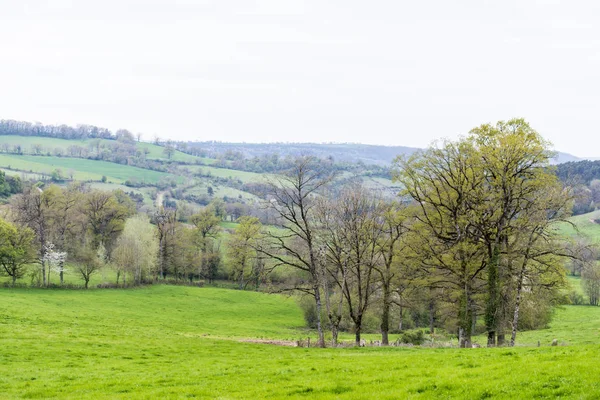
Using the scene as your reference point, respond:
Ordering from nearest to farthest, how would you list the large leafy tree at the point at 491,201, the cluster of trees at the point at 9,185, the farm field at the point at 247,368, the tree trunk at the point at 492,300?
the farm field at the point at 247,368 < the large leafy tree at the point at 491,201 < the tree trunk at the point at 492,300 < the cluster of trees at the point at 9,185

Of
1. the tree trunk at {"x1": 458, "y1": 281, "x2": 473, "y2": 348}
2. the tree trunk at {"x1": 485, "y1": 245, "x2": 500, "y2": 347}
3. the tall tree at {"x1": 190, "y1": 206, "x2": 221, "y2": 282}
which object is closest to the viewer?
the tree trunk at {"x1": 458, "y1": 281, "x2": 473, "y2": 348}

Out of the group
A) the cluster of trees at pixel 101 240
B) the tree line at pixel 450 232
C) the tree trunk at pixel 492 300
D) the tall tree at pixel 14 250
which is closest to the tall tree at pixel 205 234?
the cluster of trees at pixel 101 240

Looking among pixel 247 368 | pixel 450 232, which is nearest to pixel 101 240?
pixel 450 232

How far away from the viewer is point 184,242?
99.8 metres

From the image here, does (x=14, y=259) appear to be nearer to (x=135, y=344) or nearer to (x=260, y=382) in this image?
(x=135, y=344)

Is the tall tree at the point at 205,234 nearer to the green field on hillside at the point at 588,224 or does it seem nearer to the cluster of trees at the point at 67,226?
the cluster of trees at the point at 67,226

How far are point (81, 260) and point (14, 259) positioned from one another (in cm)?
925

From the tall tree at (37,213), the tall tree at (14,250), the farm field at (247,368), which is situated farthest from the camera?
the tall tree at (37,213)

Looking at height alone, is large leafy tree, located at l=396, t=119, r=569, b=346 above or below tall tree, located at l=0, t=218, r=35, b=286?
above

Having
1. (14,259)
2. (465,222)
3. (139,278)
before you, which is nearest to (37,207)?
(14,259)

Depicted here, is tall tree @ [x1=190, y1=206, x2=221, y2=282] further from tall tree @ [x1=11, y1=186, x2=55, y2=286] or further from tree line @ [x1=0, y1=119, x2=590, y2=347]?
tree line @ [x1=0, y1=119, x2=590, y2=347]

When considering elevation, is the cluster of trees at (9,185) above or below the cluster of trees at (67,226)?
above

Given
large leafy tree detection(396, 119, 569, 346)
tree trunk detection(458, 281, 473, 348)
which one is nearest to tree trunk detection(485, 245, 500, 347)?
large leafy tree detection(396, 119, 569, 346)

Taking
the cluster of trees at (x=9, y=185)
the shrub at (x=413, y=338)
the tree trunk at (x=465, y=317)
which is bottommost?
the shrub at (x=413, y=338)
